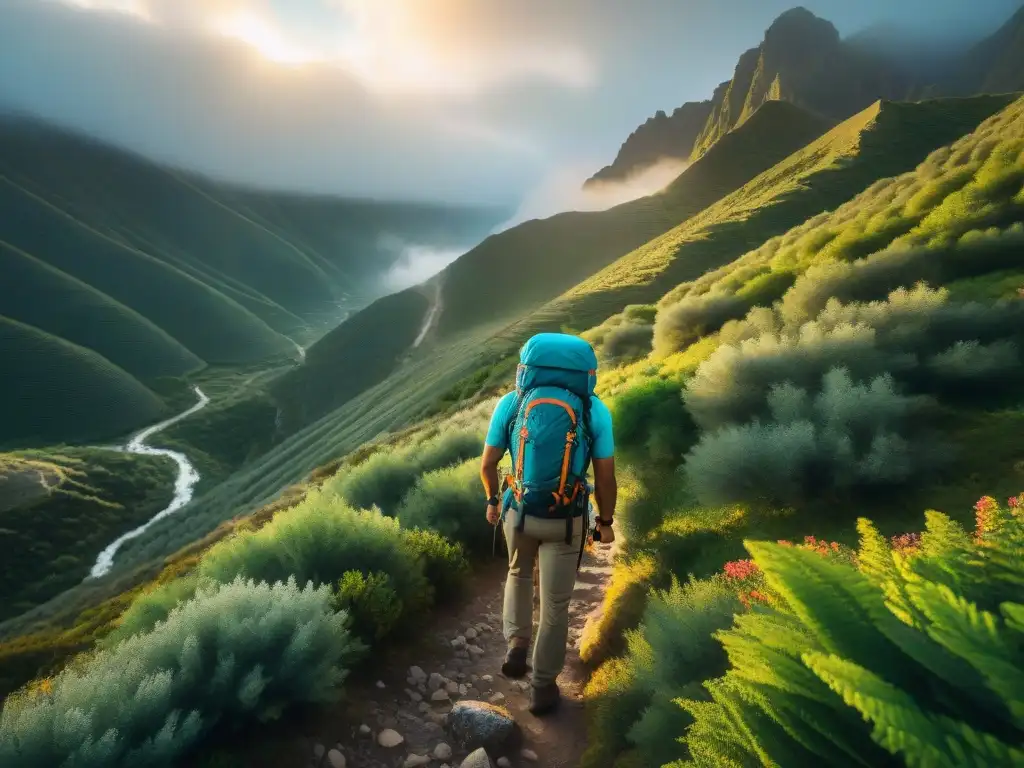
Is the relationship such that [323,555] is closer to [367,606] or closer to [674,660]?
[367,606]

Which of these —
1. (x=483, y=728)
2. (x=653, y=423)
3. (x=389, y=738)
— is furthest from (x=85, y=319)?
(x=483, y=728)

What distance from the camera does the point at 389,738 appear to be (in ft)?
13.7

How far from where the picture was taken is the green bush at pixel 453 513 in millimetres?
7438

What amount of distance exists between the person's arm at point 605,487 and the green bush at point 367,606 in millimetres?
2257

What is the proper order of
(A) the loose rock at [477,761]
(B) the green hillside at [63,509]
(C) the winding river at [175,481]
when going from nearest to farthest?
(A) the loose rock at [477,761] < (B) the green hillside at [63,509] < (C) the winding river at [175,481]

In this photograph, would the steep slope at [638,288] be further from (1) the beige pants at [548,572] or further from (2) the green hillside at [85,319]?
(2) the green hillside at [85,319]

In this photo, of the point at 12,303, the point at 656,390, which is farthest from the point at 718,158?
the point at 12,303

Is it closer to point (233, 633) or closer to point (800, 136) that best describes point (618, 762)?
point (233, 633)

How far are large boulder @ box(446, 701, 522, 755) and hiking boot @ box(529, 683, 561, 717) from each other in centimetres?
25

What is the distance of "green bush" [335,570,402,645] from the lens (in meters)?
5.02

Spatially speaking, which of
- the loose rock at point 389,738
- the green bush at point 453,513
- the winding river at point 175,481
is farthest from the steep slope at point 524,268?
the loose rock at point 389,738

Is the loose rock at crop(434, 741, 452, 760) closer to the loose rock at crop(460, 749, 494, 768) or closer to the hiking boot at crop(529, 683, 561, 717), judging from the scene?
the loose rock at crop(460, 749, 494, 768)

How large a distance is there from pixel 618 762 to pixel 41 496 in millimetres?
107155

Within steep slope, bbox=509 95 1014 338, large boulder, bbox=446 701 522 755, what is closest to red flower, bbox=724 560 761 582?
large boulder, bbox=446 701 522 755
